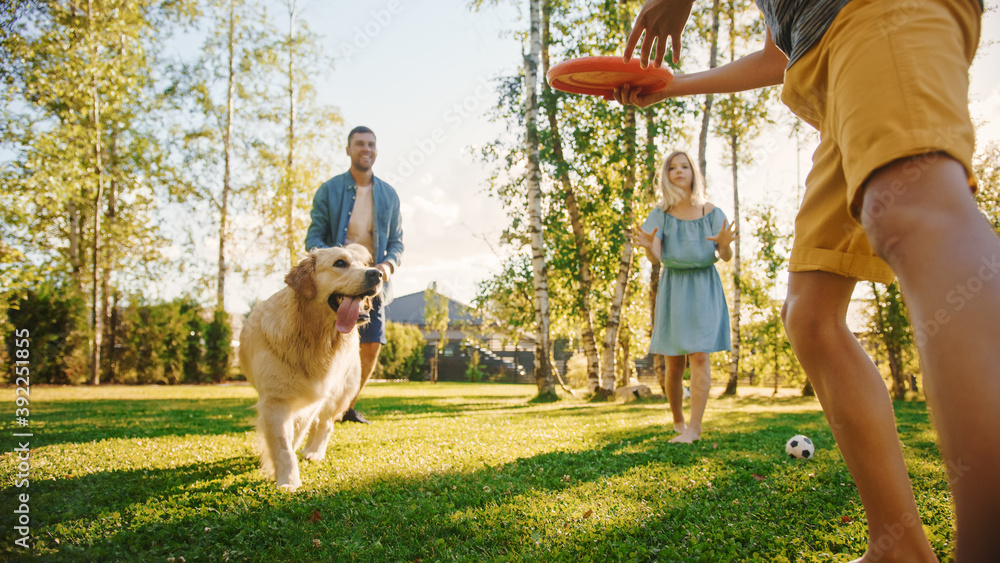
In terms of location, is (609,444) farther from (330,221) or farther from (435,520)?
(330,221)

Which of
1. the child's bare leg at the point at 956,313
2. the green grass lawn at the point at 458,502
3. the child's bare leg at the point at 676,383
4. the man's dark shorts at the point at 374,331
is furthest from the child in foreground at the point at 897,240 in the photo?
the man's dark shorts at the point at 374,331

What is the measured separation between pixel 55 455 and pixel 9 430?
1.89 m

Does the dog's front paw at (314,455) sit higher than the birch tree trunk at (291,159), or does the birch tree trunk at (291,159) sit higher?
the birch tree trunk at (291,159)

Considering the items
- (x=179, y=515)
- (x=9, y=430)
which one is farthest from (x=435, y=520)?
(x=9, y=430)

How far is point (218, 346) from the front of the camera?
1845 centimetres

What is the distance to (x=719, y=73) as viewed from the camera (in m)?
2.10

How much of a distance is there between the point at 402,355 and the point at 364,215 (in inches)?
1005

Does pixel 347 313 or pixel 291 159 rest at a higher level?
pixel 291 159

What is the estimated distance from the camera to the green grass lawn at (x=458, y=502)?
194cm

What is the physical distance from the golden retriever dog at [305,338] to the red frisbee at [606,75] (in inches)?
71.8

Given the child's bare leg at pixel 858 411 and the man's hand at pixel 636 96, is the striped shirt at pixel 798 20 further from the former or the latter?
the man's hand at pixel 636 96

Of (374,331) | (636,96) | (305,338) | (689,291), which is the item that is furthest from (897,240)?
(374,331)

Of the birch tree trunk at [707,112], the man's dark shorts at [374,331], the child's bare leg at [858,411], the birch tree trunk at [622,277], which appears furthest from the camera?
the birch tree trunk at [707,112]

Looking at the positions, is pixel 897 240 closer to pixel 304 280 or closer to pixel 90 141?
pixel 304 280
